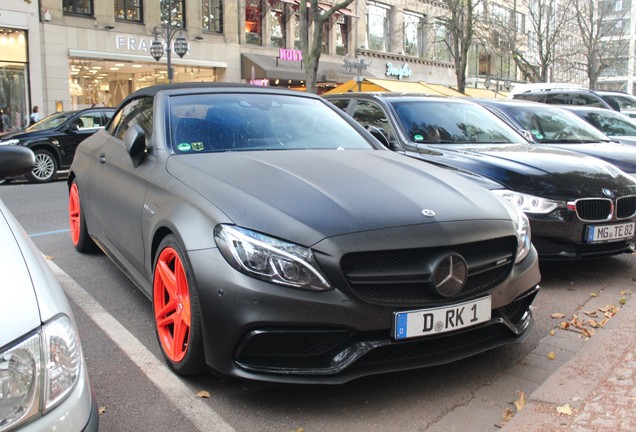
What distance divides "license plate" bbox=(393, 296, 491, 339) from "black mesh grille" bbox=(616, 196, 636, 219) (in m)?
2.69

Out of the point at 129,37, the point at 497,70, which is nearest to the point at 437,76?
the point at 497,70

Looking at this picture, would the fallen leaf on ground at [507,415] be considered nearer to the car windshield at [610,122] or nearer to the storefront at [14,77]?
the car windshield at [610,122]

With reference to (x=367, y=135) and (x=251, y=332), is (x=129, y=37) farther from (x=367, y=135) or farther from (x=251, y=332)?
(x=251, y=332)

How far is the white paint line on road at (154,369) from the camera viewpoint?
9.30 ft

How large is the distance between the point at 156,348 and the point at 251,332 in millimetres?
1218

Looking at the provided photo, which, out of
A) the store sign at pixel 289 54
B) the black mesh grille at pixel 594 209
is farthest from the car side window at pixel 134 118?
the store sign at pixel 289 54

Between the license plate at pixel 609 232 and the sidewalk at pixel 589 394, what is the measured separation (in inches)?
54.1

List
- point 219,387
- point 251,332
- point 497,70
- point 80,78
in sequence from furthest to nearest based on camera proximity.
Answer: point 497,70, point 80,78, point 219,387, point 251,332

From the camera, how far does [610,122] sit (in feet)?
34.1

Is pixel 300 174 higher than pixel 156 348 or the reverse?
higher

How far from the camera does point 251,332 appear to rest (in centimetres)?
268

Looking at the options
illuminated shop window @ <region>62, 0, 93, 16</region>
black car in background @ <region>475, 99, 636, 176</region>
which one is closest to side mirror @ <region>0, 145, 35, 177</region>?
black car in background @ <region>475, 99, 636, 176</region>

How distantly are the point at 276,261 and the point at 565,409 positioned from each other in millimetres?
1495

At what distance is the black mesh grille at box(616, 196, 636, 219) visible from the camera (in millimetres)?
5102
